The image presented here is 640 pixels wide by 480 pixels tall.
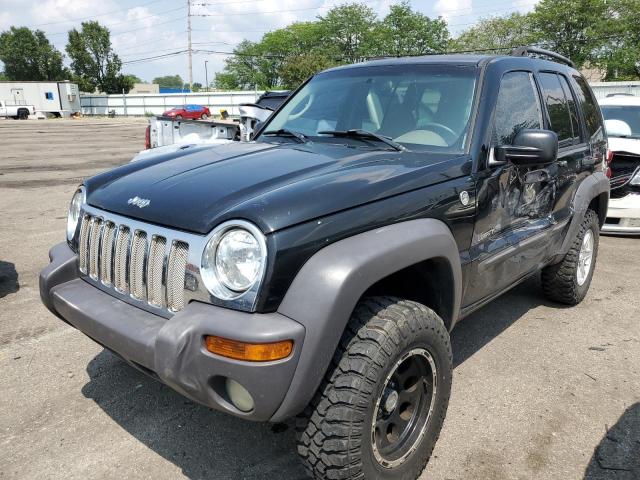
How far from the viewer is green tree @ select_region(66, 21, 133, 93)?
7231cm

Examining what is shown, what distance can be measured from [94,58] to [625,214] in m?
79.2

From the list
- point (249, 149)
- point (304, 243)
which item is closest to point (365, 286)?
point (304, 243)

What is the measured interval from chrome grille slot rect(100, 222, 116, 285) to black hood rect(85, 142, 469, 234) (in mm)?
95

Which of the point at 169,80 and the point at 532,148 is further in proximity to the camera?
the point at 169,80

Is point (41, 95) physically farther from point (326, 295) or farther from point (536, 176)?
point (326, 295)

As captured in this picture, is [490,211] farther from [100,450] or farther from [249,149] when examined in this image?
[100,450]

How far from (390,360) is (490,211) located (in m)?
1.18

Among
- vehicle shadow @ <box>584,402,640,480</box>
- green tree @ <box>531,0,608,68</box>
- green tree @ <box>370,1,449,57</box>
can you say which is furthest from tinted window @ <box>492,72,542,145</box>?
green tree @ <box>370,1,449,57</box>

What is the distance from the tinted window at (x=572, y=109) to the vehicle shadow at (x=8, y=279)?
185 inches

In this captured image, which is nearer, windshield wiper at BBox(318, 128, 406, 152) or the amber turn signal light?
the amber turn signal light

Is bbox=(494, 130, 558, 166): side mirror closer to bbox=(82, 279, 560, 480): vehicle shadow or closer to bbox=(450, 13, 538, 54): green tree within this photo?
bbox=(82, 279, 560, 480): vehicle shadow

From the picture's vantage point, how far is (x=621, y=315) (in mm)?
4266

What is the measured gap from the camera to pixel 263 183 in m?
2.25

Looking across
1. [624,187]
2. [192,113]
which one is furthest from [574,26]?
[624,187]
